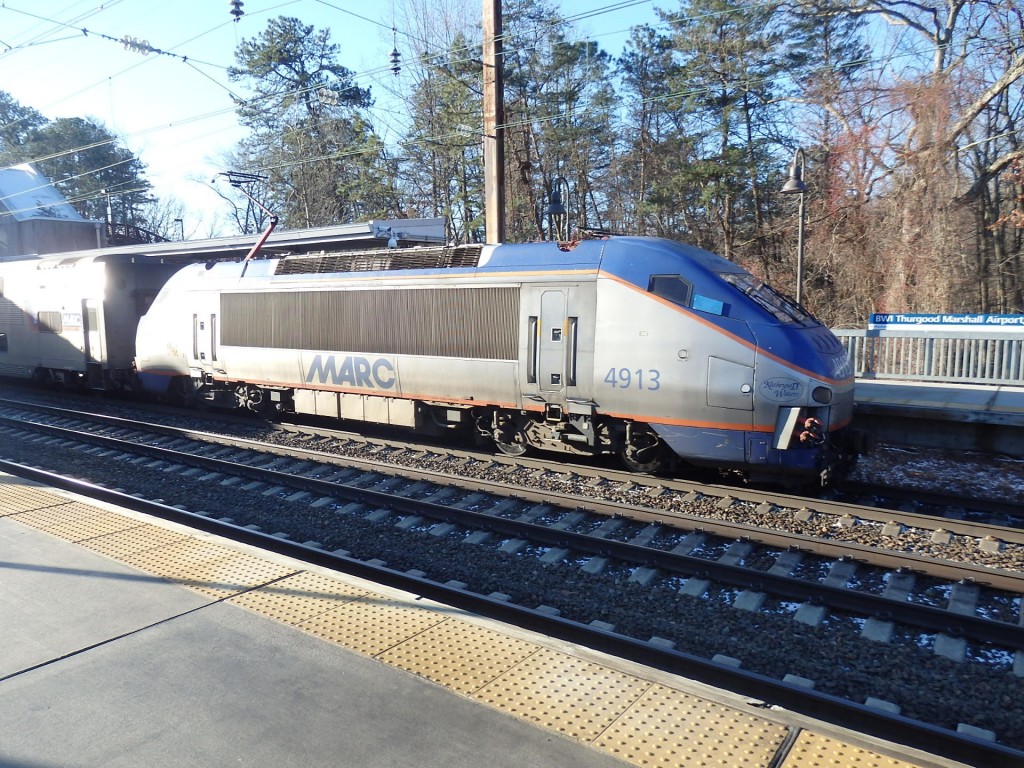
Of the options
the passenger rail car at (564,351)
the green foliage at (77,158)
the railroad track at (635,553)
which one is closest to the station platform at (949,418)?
the passenger rail car at (564,351)

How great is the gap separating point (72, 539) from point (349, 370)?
601 centimetres

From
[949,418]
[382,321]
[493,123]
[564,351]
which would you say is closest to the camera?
[564,351]

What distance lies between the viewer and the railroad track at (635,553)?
5691 mm

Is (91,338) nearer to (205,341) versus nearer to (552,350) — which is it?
(205,341)

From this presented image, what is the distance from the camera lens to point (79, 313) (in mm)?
17812

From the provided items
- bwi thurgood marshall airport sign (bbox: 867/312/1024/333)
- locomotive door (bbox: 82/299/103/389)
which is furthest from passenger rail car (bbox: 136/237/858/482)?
bwi thurgood marshall airport sign (bbox: 867/312/1024/333)

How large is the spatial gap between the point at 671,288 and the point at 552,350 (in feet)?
5.85

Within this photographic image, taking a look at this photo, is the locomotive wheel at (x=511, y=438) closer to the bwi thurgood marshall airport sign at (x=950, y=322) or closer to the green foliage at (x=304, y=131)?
the bwi thurgood marshall airport sign at (x=950, y=322)

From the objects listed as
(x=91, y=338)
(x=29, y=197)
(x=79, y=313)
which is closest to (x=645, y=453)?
(x=91, y=338)

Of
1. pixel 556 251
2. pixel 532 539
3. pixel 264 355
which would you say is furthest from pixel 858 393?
pixel 264 355

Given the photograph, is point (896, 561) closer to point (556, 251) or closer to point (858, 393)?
point (556, 251)

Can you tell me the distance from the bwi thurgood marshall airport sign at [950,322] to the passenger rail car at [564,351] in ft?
24.8

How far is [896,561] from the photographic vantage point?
6652mm

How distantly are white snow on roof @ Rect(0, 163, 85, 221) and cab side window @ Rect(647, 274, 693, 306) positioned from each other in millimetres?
50229
